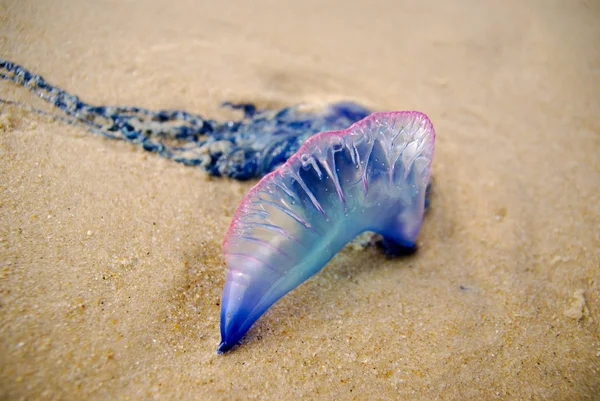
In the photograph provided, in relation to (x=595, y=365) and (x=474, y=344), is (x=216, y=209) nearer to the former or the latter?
(x=474, y=344)

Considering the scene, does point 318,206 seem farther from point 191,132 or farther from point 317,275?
point 191,132

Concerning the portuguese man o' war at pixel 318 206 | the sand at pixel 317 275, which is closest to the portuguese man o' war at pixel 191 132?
the sand at pixel 317 275

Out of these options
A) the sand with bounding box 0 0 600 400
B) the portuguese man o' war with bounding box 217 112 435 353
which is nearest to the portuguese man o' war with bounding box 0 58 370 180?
the sand with bounding box 0 0 600 400

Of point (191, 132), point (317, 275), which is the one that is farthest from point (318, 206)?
point (191, 132)

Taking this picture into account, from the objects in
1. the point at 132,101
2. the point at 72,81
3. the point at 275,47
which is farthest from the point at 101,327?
the point at 275,47

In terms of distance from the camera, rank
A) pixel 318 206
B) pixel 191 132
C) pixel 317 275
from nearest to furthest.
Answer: pixel 318 206, pixel 317 275, pixel 191 132

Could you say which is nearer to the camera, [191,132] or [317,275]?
[317,275]
